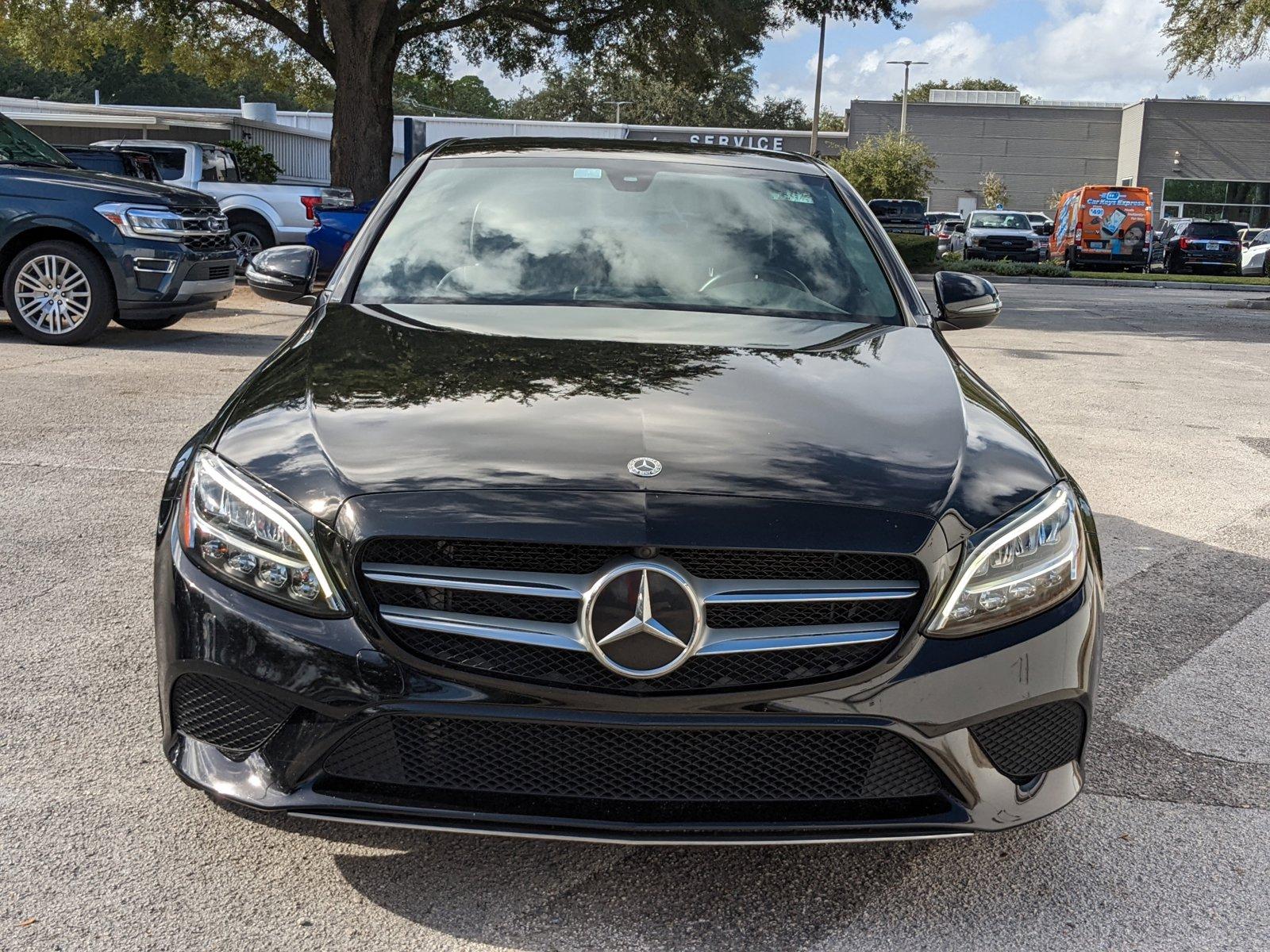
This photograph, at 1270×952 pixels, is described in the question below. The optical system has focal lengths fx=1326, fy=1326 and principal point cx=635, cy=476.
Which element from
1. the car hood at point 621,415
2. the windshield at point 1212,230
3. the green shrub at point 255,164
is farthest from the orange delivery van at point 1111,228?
the car hood at point 621,415

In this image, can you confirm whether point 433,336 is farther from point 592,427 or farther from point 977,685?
point 977,685

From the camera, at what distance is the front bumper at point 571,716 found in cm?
224

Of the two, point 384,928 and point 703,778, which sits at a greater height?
point 703,778

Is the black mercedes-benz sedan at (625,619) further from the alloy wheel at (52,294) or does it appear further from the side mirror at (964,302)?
the alloy wheel at (52,294)

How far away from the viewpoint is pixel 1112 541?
5531 millimetres

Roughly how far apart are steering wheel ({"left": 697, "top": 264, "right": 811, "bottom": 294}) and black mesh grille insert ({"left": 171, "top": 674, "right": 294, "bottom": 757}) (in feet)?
6.31

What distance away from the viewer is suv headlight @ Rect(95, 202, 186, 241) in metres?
9.97

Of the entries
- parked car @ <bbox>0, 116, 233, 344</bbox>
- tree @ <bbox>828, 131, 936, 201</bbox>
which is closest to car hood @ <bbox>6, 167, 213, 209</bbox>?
parked car @ <bbox>0, 116, 233, 344</bbox>

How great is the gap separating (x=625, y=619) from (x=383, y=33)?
1971 centimetres

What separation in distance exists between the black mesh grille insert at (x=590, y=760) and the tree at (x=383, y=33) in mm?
18245

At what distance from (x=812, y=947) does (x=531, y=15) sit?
2245 cm

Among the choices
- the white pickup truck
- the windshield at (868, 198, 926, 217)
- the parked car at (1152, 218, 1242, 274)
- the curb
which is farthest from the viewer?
the windshield at (868, 198, 926, 217)

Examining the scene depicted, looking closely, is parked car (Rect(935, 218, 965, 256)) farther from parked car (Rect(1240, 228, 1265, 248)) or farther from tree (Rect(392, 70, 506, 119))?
tree (Rect(392, 70, 506, 119))

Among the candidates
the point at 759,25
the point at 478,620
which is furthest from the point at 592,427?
the point at 759,25
